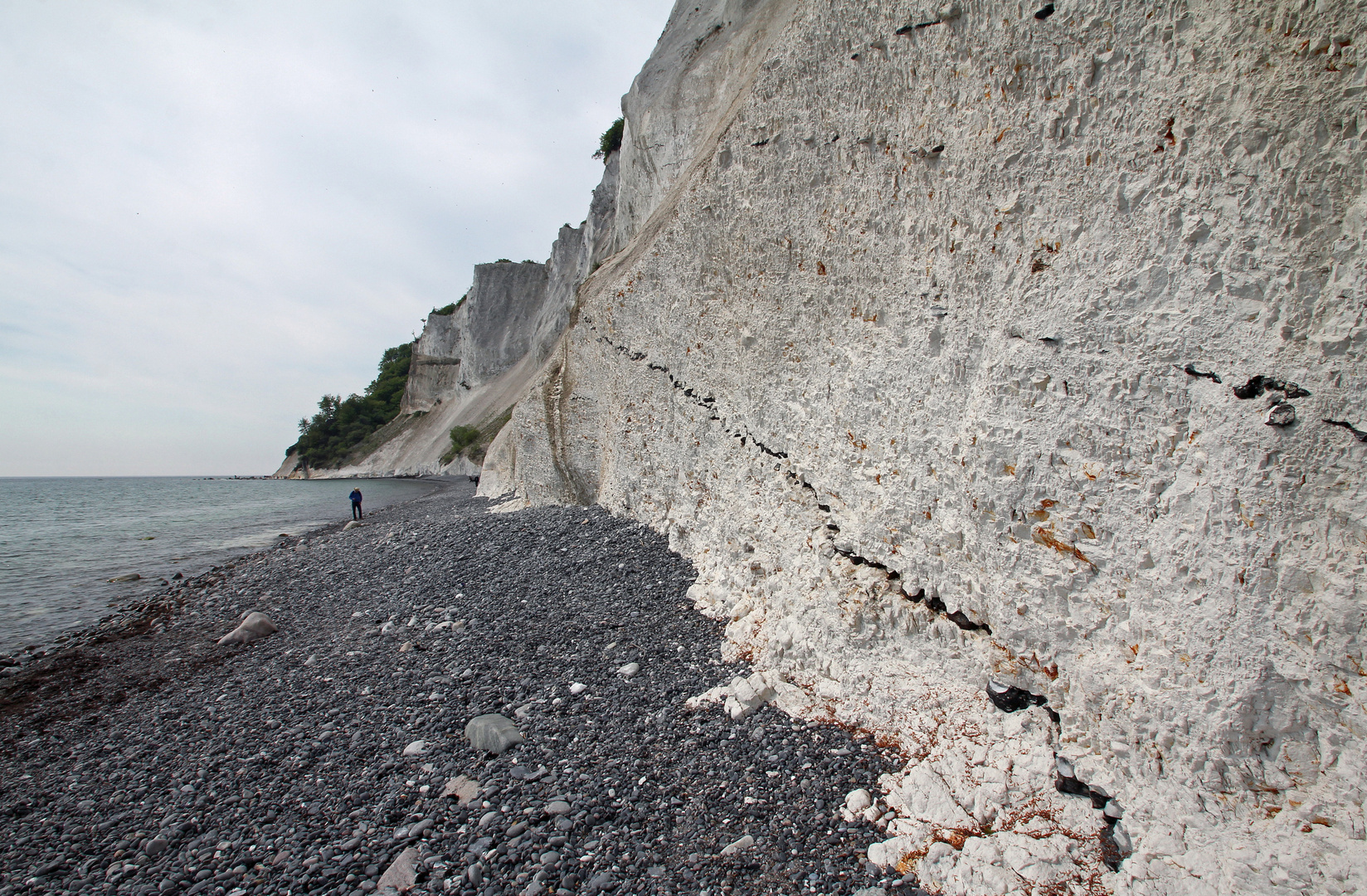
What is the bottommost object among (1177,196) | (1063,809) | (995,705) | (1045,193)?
(1063,809)

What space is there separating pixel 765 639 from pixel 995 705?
6.01 feet

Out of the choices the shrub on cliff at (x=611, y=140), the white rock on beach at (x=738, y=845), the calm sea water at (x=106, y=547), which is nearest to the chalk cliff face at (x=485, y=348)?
the shrub on cliff at (x=611, y=140)

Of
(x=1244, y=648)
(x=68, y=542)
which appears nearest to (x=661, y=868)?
(x=1244, y=648)

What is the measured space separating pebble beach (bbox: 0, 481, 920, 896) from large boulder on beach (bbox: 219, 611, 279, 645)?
254 millimetres

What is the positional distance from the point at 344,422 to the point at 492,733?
79116 mm

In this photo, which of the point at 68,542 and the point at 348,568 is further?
the point at 68,542

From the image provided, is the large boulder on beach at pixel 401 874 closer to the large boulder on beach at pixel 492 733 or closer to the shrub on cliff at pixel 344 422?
the large boulder on beach at pixel 492 733

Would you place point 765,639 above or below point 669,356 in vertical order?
below

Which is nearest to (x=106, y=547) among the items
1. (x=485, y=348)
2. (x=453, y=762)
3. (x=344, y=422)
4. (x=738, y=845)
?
(x=453, y=762)

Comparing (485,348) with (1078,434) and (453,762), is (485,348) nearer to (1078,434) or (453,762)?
(453,762)

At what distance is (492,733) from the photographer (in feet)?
14.2

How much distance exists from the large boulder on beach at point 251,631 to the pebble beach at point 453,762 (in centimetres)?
25

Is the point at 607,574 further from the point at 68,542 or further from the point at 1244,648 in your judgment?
the point at 68,542

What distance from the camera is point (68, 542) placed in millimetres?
20578
